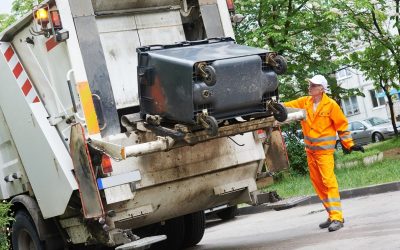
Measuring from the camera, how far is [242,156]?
6.28m

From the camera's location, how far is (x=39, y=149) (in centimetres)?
600

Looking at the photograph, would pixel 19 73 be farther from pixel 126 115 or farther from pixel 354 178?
pixel 354 178

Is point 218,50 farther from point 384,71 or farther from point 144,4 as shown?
point 384,71

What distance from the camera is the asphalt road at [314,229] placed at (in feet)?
20.1

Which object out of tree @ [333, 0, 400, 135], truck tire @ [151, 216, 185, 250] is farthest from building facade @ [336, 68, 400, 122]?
truck tire @ [151, 216, 185, 250]

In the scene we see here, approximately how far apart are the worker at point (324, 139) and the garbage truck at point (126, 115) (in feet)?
2.82

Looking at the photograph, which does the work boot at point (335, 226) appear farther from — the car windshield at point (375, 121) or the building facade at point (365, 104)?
the building facade at point (365, 104)

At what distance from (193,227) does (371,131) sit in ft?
71.5

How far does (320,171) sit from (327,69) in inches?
336

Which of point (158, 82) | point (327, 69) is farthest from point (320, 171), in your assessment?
point (327, 69)

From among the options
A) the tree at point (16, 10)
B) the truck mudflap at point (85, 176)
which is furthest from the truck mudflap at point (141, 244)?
the tree at point (16, 10)

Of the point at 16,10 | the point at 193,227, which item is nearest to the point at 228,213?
the point at 193,227

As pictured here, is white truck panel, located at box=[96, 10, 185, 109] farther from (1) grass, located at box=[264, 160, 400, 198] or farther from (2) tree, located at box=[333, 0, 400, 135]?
(2) tree, located at box=[333, 0, 400, 135]

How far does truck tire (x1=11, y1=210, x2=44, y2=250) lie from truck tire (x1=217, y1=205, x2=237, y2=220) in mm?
4827
